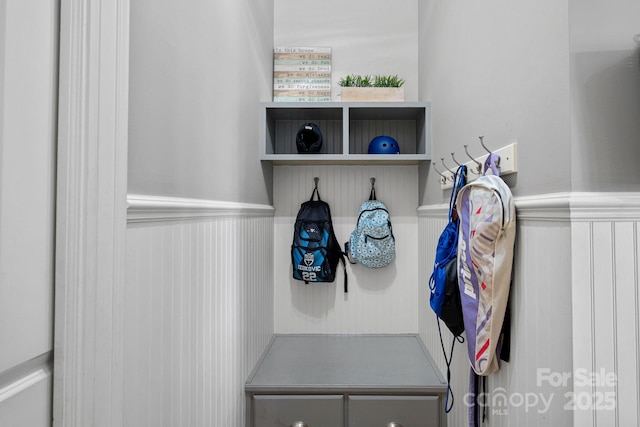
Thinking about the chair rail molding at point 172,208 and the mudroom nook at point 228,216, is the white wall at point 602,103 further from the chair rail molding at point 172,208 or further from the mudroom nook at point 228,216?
the chair rail molding at point 172,208

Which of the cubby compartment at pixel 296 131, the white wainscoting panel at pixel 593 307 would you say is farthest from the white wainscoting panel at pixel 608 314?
the cubby compartment at pixel 296 131

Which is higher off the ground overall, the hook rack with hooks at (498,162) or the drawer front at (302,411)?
the hook rack with hooks at (498,162)

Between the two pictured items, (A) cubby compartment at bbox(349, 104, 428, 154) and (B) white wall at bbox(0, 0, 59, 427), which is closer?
(B) white wall at bbox(0, 0, 59, 427)

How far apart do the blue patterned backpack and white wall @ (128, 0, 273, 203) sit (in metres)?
0.64

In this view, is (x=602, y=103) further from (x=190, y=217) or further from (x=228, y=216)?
(x=228, y=216)

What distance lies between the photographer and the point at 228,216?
124 centimetres

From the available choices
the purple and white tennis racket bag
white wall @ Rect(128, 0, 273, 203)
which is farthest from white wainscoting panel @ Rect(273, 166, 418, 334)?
the purple and white tennis racket bag

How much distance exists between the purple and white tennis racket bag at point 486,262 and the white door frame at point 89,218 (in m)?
0.81

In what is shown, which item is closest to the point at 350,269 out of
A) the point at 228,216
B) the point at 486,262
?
the point at 228,216

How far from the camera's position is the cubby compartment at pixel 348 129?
179 centimetres

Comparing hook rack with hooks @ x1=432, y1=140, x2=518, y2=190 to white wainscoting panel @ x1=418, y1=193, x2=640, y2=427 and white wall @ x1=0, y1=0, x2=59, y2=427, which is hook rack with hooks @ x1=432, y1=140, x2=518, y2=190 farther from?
white wall @ x1=0, y1=0, x2=59, y2=427

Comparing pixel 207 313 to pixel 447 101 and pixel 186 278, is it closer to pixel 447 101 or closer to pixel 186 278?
pixel 186 278

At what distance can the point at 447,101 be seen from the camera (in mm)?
1480

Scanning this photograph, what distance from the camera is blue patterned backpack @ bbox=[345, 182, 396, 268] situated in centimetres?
194
